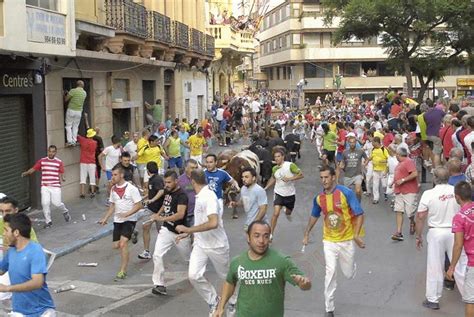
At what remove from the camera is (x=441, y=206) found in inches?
329

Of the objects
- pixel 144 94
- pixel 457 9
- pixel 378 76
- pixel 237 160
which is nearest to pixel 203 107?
pixel 144 94

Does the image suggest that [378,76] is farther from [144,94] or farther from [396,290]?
[396,290]

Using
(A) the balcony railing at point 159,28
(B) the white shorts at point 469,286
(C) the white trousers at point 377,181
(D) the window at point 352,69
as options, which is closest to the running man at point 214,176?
(B) the white shorts at point 469,286

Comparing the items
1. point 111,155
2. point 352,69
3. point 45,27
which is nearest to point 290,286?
point 45,27

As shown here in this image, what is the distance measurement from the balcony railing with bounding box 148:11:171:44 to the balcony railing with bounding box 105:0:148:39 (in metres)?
0.77

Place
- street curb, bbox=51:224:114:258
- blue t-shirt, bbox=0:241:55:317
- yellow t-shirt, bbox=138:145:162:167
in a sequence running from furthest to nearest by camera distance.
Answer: yellow t-shirt, bbox=138:145:162:167 → street curb, bbox=51:224:114:258 → blue t-shirt, bbox=0:241:55:317

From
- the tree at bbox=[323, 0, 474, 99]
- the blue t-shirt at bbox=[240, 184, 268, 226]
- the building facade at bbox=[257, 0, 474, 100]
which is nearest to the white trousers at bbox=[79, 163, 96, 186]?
the blue t-shirt at bbox=[240, 184, 268, 226]

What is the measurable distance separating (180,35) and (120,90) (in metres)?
6.27

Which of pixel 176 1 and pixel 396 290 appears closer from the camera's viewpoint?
pixel 396 290

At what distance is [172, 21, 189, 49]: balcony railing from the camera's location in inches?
1052

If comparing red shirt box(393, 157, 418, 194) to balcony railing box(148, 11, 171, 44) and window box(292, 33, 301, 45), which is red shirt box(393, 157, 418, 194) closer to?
balcony railing box(148, 11, 171, 44)

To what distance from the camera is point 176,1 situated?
95.7 ft

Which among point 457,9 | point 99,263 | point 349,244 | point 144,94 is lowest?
point 99,263

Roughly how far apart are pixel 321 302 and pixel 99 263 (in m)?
4.29
